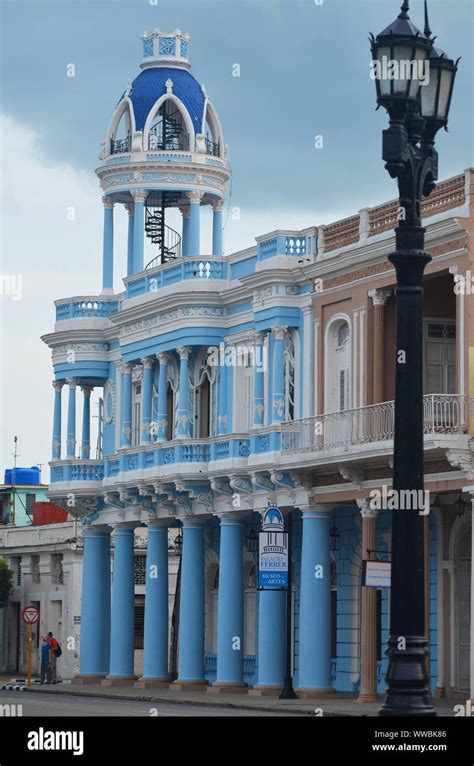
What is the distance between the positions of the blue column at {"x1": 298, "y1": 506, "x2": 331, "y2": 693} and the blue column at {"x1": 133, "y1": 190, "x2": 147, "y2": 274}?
1124 centimetres

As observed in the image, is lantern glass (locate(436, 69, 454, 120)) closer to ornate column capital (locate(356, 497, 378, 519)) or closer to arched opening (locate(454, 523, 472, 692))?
ornate column capital (locate(356, 497, 378, 519))

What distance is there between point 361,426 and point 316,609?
435 cm

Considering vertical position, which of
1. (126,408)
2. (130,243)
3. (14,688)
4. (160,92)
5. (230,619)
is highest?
(160,92)

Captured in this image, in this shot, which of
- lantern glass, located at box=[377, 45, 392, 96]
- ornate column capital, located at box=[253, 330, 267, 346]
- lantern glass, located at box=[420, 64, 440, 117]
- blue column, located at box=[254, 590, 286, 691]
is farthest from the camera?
ornate column capital, located at box=[253, 330, 267, 346]

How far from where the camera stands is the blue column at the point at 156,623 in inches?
1726

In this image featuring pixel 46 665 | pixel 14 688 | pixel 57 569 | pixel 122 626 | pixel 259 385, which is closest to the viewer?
pixel 259 385

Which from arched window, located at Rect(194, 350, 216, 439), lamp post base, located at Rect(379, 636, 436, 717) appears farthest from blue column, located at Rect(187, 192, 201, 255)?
lamp post base, located at Rect(379, 636, 436, 717)

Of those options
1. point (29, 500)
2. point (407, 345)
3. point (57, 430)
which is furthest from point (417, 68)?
point (29, 500)

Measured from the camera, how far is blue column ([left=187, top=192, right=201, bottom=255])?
153 feet

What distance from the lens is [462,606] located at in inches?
1391

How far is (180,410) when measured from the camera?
41.7 metres

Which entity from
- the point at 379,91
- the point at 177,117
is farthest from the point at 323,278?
the point at 379,91

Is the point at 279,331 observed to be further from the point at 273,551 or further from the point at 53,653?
the point at 53,653

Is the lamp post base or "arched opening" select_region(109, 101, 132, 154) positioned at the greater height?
"arched opening" select_region(109, 101, 132, 154)
